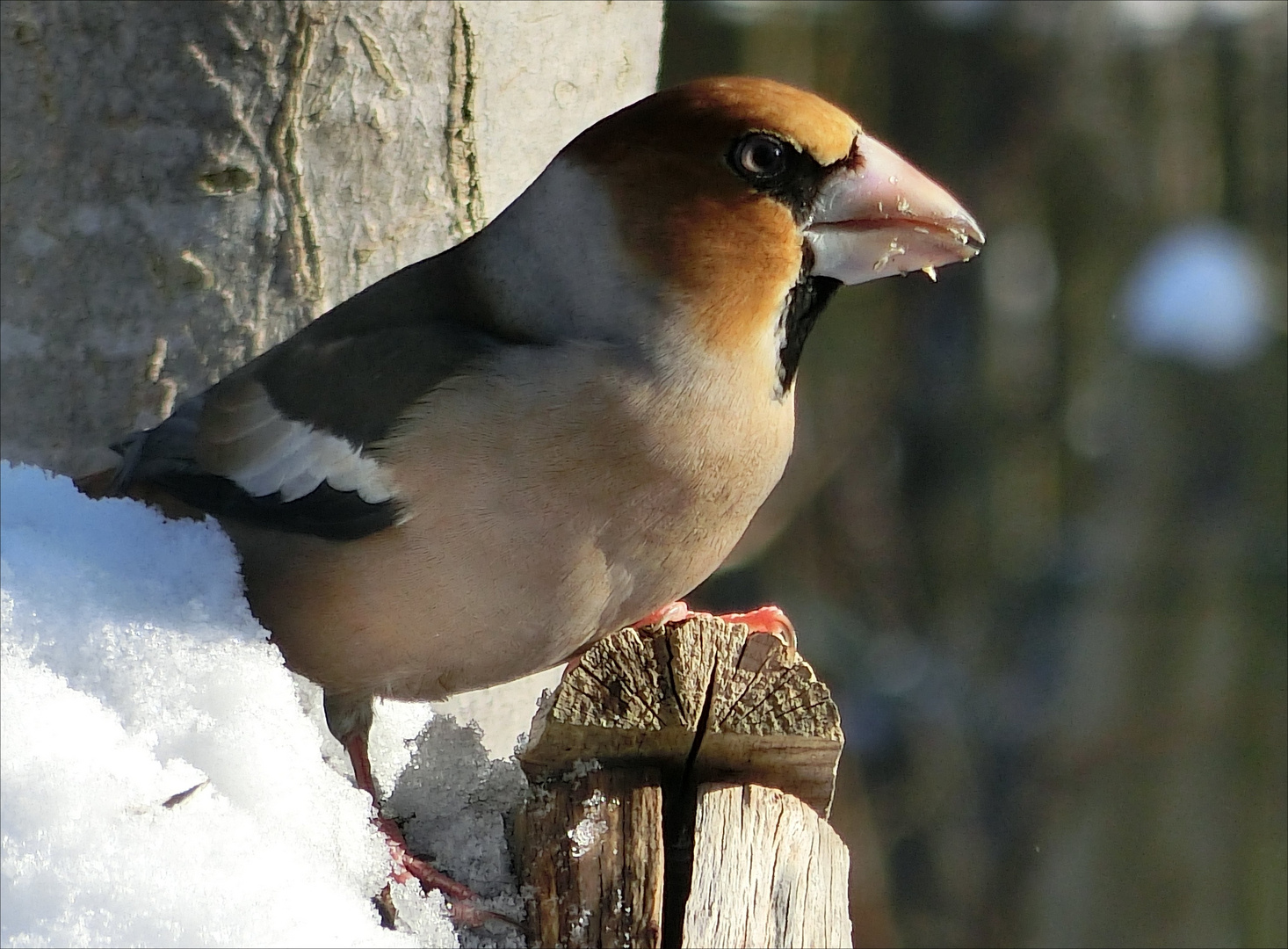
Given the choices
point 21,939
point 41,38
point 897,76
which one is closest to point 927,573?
point 897,76

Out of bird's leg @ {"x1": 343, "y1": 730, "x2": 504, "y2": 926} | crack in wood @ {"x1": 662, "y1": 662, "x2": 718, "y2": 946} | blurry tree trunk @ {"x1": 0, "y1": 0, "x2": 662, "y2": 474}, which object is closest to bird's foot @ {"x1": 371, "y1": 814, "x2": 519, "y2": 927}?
bird's leg @ {"x1": 343, "y1": 730, "x2": 504, "y2": 926}

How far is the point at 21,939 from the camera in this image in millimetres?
1159

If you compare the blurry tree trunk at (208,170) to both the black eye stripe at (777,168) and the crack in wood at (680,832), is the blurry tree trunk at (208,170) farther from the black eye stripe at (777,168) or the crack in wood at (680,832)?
the crack in wood at (680,832)

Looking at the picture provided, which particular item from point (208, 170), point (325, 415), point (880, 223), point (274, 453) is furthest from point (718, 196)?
point (208, 170)

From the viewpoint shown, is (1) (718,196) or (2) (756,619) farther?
(2) (756,619)

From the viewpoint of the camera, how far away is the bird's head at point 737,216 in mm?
1770

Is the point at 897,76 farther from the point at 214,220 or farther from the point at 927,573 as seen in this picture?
the point at 214,220

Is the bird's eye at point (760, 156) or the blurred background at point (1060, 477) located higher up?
the bird's eye at point (760, 156)

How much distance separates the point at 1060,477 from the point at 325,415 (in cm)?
394

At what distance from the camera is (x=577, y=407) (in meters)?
1.72

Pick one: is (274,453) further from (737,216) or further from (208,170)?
(737,216)

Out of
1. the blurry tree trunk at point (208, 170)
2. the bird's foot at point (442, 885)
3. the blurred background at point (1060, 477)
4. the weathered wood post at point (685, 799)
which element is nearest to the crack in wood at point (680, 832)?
the weathered wood post at point (685, 799)

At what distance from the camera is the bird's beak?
1.80 metres

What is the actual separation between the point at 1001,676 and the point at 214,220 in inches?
155
